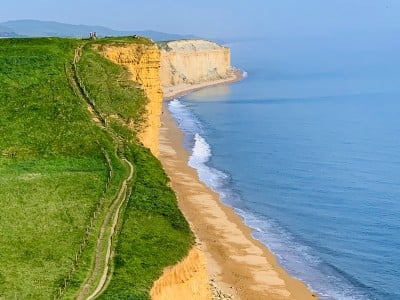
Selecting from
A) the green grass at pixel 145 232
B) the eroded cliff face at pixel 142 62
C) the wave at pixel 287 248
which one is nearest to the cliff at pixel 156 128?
the eroded cliff face at pixel 142 62

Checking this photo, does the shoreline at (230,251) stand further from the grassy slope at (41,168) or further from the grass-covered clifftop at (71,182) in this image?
the grassy slope at (41,168)

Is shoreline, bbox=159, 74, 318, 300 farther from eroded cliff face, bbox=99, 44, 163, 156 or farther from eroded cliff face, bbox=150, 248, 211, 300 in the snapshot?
eroded cliff face, bbox=99, 44, 163, 156

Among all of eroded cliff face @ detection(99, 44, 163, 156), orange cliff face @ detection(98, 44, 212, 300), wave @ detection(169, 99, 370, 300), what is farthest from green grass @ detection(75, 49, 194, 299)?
wave @ detection(169, 99, 370, 300)

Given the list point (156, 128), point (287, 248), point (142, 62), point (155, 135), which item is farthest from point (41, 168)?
point (287, 248)

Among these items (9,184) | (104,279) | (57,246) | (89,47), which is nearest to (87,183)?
(9,184)

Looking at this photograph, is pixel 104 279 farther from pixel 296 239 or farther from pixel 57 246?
pixel 296 239

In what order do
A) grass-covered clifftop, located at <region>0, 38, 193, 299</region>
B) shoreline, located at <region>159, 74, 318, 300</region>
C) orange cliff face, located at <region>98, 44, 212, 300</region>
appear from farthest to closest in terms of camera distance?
shoreline, located at <region>159, 74, 318, 300</region>, orange cliff face, located at <region>98, 44, 212, 300</region>, grass-covered clifftop, located at <region>0, 38, 193, 299</region>

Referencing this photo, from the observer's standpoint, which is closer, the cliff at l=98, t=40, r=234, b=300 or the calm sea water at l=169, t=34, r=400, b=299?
the cliff at l=98, t=40, r=234, b=300
